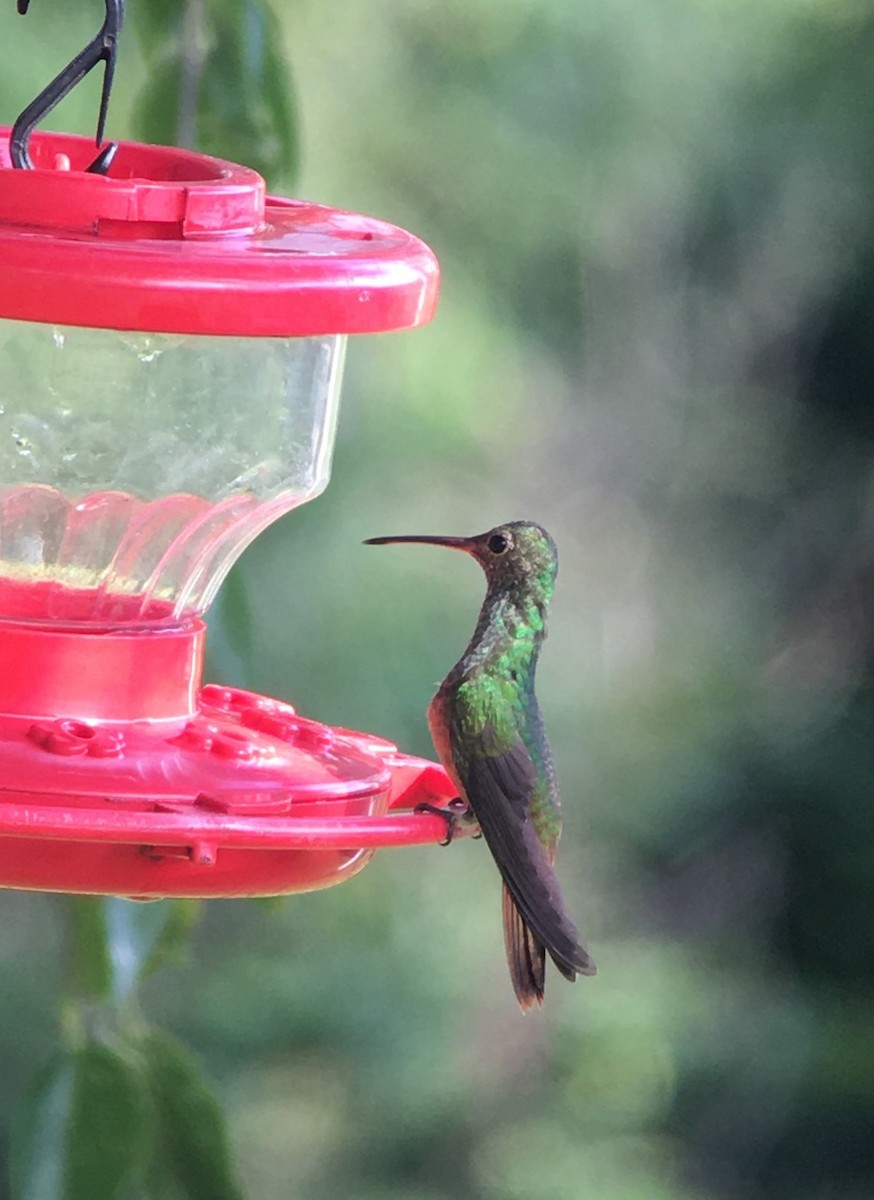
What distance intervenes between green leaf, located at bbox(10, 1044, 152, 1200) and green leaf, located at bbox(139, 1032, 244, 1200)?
0.06 metres

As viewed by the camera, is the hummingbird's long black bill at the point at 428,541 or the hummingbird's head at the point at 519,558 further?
the hummingbird's head at the point at 519,558

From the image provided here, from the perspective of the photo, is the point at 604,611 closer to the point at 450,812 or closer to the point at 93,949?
the point at 93,949

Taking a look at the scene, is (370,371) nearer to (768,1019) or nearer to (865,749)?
(865,749)

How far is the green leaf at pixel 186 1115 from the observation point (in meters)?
2.77

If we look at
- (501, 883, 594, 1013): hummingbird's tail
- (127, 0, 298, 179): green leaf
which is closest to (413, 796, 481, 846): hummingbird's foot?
(501, 883, 594, 1013): hummingbird's tail

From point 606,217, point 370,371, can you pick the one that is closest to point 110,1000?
point 370,371

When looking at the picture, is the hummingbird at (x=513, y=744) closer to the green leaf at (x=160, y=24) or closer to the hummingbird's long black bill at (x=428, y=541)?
the hummingbird's long black bill at (x=428, y=541)

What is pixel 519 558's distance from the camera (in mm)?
2658

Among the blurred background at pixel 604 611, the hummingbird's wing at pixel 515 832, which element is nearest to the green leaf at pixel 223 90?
the hummingbird's wing at pixel 515 832

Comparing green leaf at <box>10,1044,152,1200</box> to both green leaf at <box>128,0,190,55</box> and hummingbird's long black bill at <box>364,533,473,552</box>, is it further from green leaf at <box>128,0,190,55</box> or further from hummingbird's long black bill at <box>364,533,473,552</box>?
green leaf at <box>128,0,190,55</box>

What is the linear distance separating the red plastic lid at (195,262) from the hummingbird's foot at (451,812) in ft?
1.50

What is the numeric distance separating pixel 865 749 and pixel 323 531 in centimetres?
148

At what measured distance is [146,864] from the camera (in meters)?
1.90

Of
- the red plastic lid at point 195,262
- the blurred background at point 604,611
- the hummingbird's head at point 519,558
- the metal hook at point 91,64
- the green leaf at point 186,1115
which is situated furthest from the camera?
the blurred background at point 604,611
